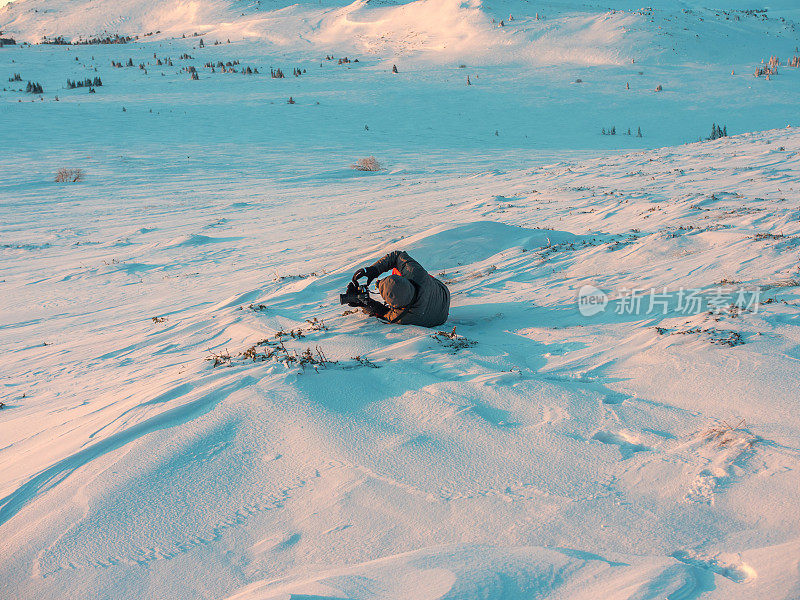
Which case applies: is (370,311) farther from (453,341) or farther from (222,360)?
(222,360)

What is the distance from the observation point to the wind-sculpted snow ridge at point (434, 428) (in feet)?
6.48

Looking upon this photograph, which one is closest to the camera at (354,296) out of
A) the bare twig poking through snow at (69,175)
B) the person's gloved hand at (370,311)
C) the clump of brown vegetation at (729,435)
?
the person's gloved hand at (370,311)

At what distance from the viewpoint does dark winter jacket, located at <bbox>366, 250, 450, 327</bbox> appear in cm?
398

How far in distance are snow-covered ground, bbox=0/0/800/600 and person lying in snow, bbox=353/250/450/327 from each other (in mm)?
179

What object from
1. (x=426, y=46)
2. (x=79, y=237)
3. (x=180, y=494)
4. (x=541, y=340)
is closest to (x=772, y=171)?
(x=541, y=340)

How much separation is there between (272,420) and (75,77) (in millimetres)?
24282

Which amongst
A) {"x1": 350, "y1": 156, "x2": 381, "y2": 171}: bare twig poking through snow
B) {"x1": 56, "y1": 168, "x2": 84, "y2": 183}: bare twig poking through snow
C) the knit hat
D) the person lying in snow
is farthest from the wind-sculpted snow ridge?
{"x1": 350, "y1": 156, "x2": 381, "y2": 171}: bare twig poking through snow

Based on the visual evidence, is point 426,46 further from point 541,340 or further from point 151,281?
point 541,340

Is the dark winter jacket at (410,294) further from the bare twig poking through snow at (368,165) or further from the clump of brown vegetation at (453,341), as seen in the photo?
the bare twig poking through snow at (368,165)

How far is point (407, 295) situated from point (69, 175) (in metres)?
11.2
